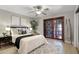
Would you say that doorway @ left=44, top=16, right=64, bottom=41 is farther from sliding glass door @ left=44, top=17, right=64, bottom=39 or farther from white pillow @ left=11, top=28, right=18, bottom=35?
white pillow @ left=11, top=28, right=18, bottom=35

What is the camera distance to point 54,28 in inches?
204

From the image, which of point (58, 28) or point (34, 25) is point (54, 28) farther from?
point (34, 25)

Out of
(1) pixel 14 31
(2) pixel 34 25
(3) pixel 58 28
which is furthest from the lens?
(2) pixel 34 25

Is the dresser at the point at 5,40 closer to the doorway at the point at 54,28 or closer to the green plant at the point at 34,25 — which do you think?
the green plant at the point at 34,25

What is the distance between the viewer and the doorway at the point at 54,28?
499cm

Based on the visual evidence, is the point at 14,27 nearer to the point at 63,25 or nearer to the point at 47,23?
the point at 47,23

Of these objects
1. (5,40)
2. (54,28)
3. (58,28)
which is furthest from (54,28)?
(5,40)

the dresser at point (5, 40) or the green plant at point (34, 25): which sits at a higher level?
the green plant at point (34, 25)

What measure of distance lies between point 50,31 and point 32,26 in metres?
1.39

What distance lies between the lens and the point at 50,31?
17.7 ft

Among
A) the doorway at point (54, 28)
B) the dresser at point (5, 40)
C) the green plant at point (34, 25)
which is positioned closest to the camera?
the dresser at point (5, 40)

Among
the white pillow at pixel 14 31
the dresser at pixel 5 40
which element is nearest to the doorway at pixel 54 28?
the white pillow at pixel 14 31

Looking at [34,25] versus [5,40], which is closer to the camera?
[5,40]

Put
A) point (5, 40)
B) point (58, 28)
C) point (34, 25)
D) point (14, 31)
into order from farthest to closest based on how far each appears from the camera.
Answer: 1. point (34, 25)
2. point (58, 28)
3. point (14, 31)
4. point (5, 40)
